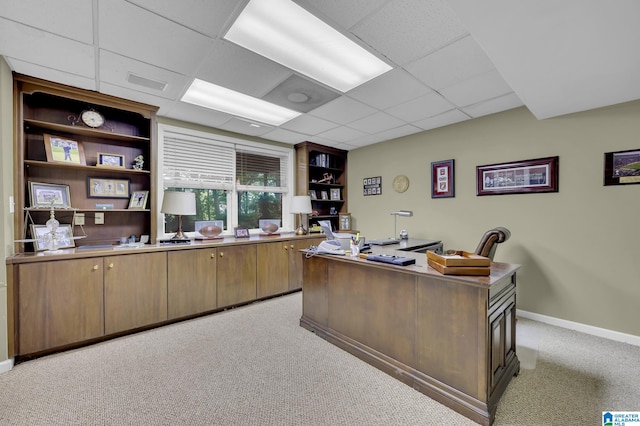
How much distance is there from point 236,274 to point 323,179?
2.54m

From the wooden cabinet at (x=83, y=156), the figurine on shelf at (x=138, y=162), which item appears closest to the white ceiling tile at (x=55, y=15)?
the wooden cabinet at (x=83, y=156)

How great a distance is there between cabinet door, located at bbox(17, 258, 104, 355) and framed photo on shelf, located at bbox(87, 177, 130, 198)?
92cm

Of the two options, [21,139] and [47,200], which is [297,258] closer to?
[47,200]

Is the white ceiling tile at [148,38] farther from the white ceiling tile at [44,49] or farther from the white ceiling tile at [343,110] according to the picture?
the white ceiling tile at [343,110]

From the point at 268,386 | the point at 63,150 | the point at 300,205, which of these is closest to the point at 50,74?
the point at 63,150

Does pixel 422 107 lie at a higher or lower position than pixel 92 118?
higher

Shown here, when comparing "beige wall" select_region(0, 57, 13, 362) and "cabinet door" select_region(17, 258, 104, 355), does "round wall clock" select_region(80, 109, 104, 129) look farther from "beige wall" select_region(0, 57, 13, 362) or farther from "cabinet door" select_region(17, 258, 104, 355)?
"cabinet door" select_region(17, 258, 104, 355)

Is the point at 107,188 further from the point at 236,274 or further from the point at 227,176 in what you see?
the point at 236,274

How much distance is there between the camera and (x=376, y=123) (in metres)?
3.71

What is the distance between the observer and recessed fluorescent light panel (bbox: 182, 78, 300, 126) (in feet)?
9.16

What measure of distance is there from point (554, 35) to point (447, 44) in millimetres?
627

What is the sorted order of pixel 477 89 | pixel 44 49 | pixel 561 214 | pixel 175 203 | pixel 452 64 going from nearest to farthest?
pixel 44 49, pixel 452 64, pixel 477 89, pixel 561 214, pixel 175 203

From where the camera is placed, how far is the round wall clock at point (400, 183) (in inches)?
171

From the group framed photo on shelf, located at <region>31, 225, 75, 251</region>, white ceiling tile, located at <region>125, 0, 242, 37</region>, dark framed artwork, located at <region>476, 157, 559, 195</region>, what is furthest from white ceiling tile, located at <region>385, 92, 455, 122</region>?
framed photo on shelf, located at <region>31, 225, 75, 251</region>
